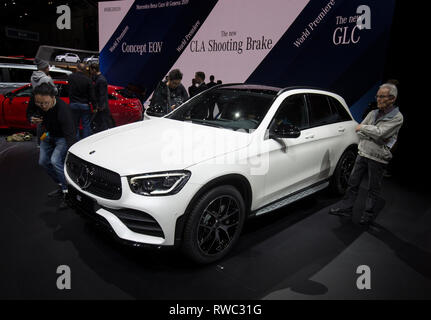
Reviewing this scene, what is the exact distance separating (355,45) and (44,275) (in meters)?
6.95

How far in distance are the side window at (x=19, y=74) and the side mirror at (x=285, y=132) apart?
8.42 meters

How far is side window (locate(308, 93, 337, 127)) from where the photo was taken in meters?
3.67

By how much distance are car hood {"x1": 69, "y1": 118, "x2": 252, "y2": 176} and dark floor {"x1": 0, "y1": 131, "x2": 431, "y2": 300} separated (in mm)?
887

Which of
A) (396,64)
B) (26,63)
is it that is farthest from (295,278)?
(26,63)

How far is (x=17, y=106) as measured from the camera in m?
7.01

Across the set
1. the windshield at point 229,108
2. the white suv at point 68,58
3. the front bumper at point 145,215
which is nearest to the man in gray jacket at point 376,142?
the windshield at point 229,108

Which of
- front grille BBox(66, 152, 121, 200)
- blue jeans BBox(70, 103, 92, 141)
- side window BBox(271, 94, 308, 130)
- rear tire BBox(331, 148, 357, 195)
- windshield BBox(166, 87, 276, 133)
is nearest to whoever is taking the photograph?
front grille BBox(66, 152, 121, 200)

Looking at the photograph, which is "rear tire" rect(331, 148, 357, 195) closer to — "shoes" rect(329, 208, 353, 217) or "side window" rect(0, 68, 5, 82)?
"shoes" rect(329, 208, 353, 217)

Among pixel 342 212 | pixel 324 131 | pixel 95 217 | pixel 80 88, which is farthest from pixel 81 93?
pixel 342 212

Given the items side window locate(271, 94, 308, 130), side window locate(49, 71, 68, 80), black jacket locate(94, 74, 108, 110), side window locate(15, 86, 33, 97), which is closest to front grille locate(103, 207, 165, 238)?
side window locate(271, 94, 308, 130)

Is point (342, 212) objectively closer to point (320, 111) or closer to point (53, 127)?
point (320, 111)

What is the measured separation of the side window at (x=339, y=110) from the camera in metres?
4.07

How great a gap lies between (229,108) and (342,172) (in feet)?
6.44

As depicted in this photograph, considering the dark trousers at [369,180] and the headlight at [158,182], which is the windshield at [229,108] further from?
the dark trousers at [369,180]
